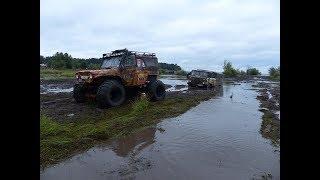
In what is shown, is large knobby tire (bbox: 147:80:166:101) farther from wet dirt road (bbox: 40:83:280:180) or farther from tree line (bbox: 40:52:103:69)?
tree line (bbox: 40:52:103:69)

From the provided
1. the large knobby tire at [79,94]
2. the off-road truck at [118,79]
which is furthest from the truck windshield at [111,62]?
the large knobby tire at [79,94]

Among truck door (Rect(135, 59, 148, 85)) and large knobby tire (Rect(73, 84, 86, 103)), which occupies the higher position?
truck door (Rect(135, 59, 148, 85))

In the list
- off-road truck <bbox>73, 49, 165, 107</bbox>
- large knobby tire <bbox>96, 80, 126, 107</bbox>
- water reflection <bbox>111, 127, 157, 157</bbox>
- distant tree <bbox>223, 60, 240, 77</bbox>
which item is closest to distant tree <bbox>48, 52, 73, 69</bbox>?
distant tree <bbox>223, 60, 240, 77</bbox>

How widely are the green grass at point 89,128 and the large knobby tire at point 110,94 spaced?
0.27 m

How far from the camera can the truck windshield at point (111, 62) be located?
1243cm

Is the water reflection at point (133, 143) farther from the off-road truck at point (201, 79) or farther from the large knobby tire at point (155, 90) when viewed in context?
the off-road truck at point (201, 79)

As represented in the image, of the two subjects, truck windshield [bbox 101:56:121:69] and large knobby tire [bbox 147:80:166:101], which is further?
large knobby tire [bbox 147:80:166:101]

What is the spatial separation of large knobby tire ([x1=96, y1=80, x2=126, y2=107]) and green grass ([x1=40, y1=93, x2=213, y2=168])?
266mm

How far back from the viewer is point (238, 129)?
30.6 ft

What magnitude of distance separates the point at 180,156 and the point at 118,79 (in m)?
6.49

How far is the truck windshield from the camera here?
12.4 metres
